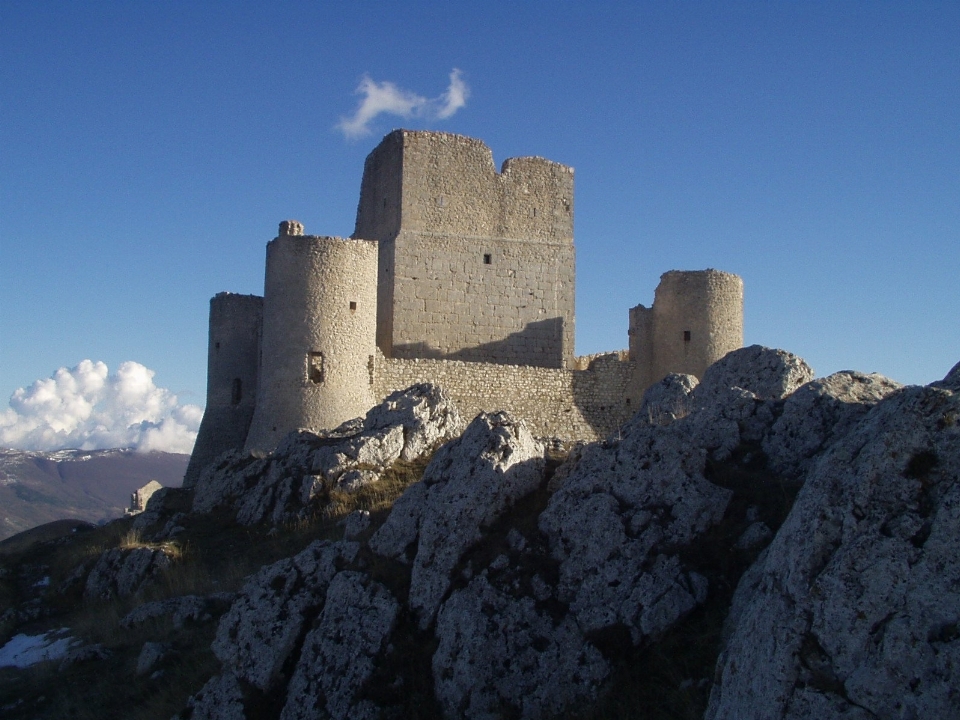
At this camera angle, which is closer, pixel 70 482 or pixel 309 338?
pixel 309 338

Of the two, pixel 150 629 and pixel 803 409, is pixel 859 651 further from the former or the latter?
pixel 150 629

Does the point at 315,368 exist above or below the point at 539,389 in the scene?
above

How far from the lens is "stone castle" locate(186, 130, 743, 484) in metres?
22.0

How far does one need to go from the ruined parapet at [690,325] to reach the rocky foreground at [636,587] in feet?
48.1

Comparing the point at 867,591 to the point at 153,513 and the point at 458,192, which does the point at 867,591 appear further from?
the point at 458,192

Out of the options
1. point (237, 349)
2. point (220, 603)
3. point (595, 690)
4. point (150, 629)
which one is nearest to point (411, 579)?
point (595, 690)

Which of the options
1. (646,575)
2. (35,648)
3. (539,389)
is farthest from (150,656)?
(539,389)

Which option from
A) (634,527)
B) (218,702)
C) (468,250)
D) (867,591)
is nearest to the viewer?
(867,591)

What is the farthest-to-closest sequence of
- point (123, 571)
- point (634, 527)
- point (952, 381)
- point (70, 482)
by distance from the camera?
point (70, 482)
point (123, 571)
point (634, 527)
point (952, 381)

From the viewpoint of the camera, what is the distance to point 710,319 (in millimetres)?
24688

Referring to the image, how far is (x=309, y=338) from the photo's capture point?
2011cm

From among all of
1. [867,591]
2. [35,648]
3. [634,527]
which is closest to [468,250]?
[35,648]

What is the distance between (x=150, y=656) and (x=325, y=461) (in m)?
Answer: 4.26

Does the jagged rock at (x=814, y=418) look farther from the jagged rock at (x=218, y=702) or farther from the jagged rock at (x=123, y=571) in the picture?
the jagged rock at (x=123, y=571)
